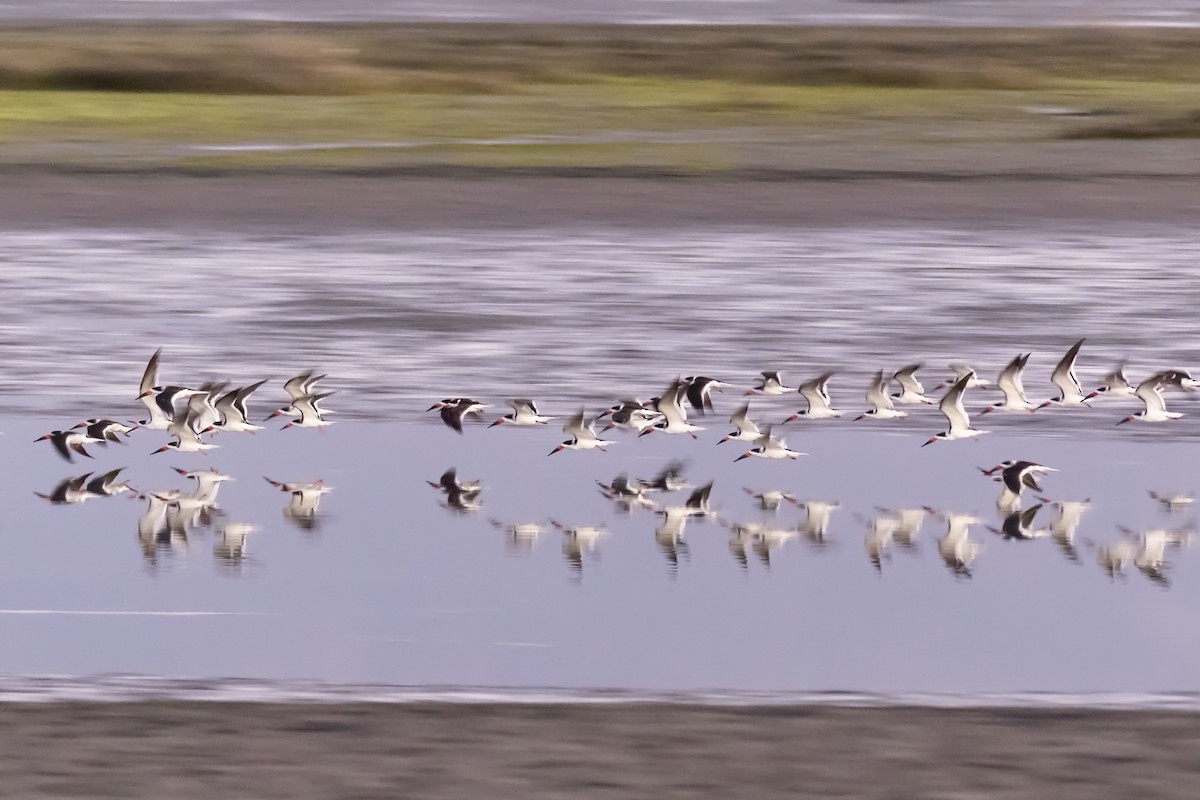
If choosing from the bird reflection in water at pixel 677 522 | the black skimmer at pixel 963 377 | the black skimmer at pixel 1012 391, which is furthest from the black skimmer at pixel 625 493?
the black skimmer at pixel 1012 391

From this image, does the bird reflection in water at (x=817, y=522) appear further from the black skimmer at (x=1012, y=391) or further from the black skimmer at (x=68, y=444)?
the black skimmer at (x=68, y=444)

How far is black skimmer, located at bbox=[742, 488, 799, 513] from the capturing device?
915 cm

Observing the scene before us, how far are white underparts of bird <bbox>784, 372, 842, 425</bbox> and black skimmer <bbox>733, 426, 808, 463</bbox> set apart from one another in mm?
627

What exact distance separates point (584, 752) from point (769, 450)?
162 inches

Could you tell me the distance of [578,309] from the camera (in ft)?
46.4

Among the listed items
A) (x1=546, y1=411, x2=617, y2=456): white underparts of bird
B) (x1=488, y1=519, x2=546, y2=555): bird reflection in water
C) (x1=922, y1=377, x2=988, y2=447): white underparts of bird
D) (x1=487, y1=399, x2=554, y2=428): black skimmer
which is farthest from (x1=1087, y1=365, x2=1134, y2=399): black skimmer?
(x1=488, y1=519, x2=546, y2=555): bird reflection in water

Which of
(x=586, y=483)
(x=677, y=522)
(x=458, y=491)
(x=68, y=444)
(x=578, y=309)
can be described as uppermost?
(x=578, y=309)

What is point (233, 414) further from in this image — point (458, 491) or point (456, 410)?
point (458, 491)

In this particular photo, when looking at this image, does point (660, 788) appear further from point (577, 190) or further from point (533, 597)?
point (577, 190)

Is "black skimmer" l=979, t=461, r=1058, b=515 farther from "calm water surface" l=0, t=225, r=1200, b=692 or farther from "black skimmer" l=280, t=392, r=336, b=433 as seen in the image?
"black skimmer" l=280, t=392, r=336, b=433

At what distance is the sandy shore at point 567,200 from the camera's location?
18.7 metres

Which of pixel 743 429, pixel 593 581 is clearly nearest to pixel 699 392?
pixel 743 429

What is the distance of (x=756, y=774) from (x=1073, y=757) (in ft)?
2.82

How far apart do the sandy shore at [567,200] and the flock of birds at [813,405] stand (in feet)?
24.3
